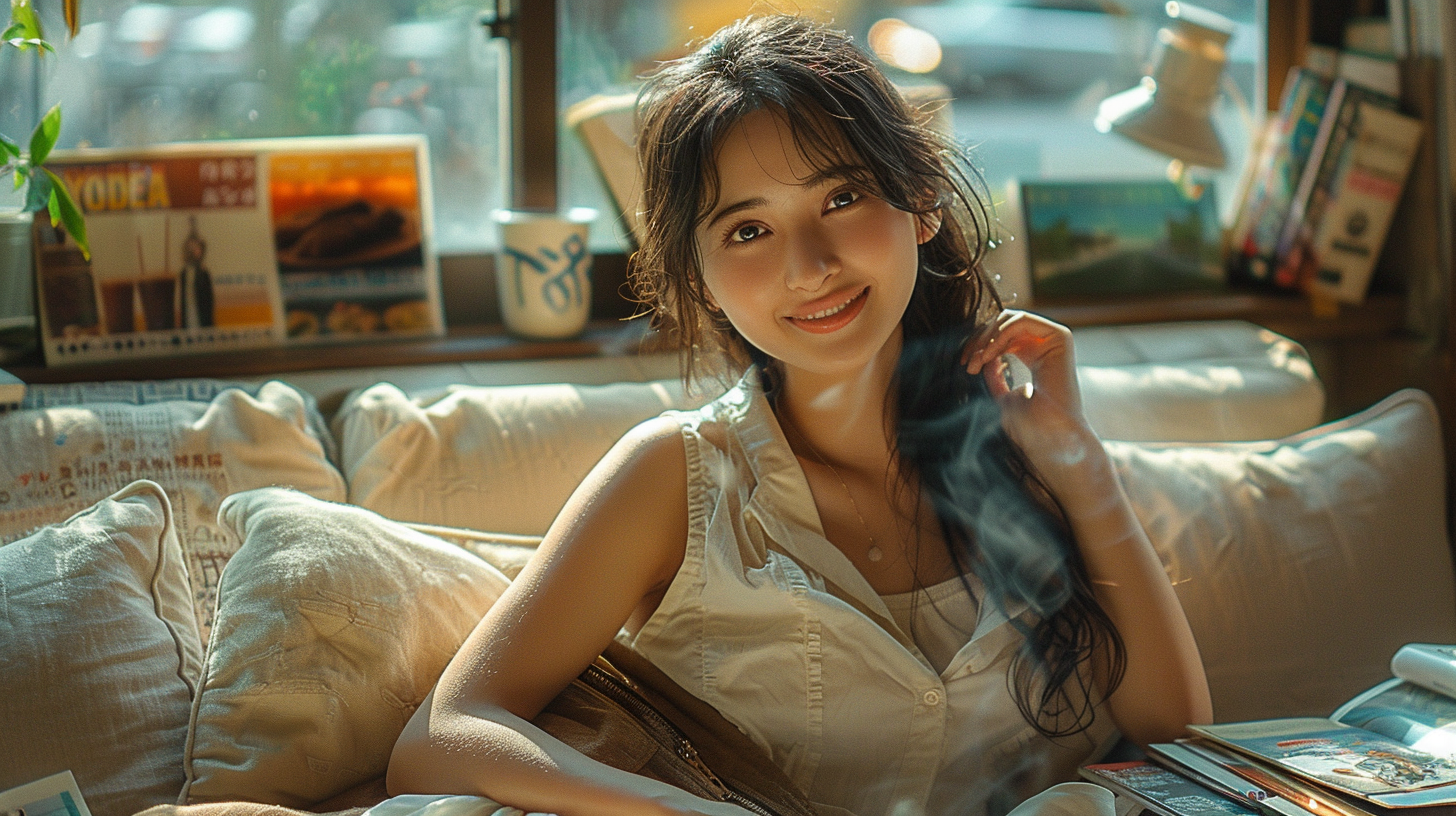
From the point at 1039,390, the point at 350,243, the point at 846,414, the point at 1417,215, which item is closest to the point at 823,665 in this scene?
the point at 846,414

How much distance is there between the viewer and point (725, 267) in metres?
1.18

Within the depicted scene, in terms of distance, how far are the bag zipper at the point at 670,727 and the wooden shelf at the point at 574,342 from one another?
0.44m

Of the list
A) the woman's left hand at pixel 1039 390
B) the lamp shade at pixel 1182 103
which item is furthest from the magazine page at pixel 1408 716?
the lamp shade at pixel 1182 103

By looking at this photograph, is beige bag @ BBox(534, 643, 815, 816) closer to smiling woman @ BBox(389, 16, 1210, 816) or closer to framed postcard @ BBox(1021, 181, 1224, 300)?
smiling woman @ BBox(389, 16, 1210, 816)

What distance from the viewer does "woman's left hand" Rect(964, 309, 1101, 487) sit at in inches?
50.4

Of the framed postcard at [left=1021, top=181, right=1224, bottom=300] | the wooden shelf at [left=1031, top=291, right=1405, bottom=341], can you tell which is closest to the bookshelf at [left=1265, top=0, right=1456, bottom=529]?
the wooden shelf at [left=1031, top=291, right=1405, bottom=341]

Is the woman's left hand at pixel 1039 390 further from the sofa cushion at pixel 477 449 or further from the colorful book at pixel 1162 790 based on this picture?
the sofa cushion at pixel 477 449

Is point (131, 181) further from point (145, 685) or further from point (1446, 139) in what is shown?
point (1446, 139)

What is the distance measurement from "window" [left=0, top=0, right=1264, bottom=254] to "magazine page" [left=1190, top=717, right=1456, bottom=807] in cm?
82

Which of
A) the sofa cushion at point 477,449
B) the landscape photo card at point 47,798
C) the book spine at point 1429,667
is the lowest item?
the landscape photo card at point 47,798

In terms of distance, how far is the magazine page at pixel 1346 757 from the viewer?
1.00 m

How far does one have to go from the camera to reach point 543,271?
72.9 inches

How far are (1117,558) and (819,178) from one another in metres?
0.53

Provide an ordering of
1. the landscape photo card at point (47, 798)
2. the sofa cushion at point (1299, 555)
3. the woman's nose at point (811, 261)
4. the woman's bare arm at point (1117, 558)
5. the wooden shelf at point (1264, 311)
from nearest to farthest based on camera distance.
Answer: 1. the landscape photo card at point (47, 798)
2. the woman's nose at point (811, 261)
3. the woman's bare arm at point (1117, 558)
4. the sofa cushion at point (1299, 555)
5. the wooden shelf at point (1264, 311)
